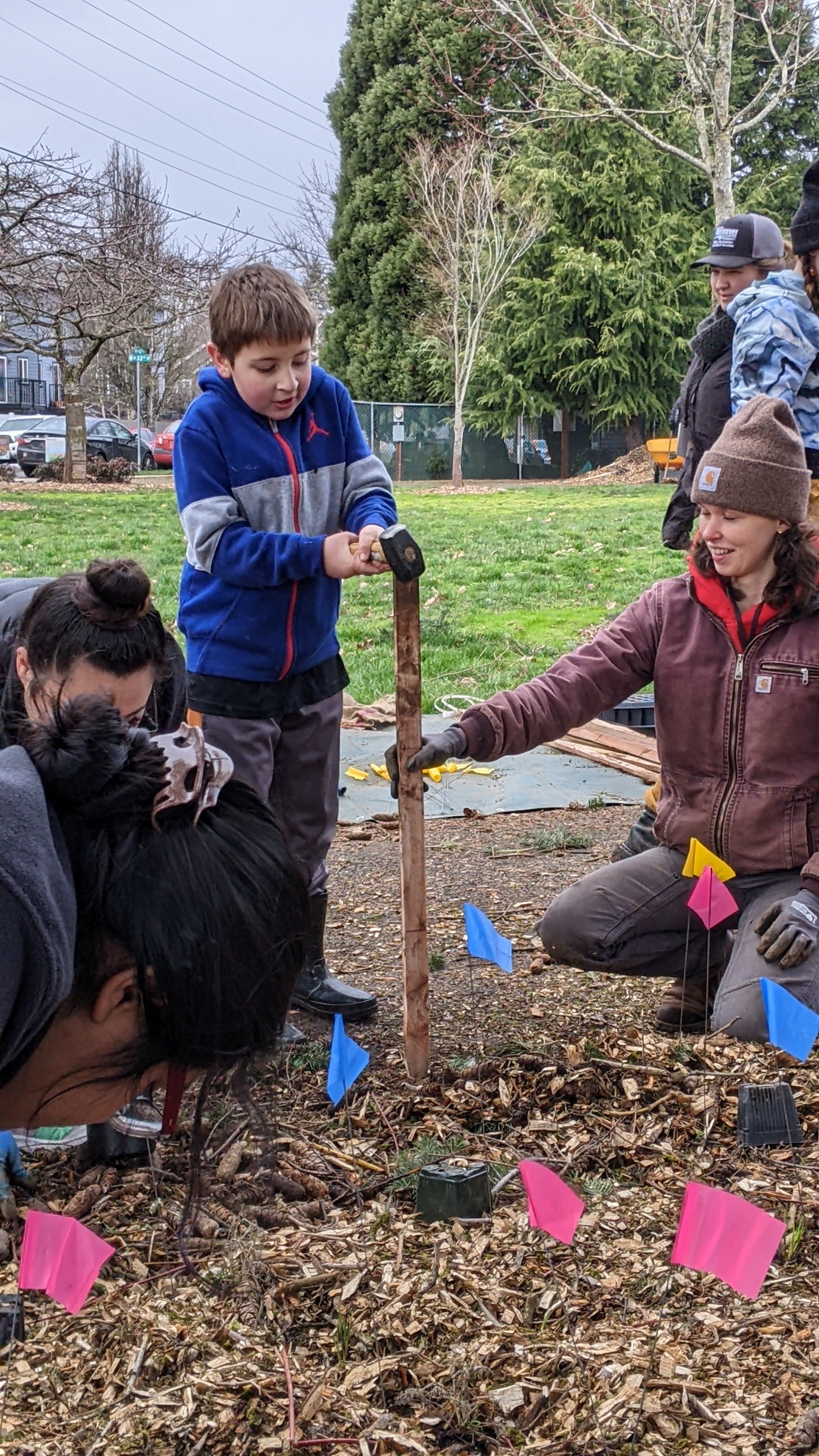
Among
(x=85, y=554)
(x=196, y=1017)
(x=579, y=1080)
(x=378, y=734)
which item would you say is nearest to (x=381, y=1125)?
(x=579, y=1080)

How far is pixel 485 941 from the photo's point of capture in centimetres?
257

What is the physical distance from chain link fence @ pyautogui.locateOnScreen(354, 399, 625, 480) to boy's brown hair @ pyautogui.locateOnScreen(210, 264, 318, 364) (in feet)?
80.2

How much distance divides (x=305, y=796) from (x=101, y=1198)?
1.26 meters

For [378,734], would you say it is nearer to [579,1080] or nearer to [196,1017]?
[579,1080]

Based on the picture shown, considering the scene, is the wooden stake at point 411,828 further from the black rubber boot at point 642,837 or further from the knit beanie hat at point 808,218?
the knit beanie hat at point 808,218

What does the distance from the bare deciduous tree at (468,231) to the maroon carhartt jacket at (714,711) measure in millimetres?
22764

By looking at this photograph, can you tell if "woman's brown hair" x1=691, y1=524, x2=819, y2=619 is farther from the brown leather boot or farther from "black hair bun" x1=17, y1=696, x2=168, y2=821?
"black hair bun" x1=17, y1=696, x2=168, y2=821

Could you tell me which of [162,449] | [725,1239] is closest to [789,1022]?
[725,1239]

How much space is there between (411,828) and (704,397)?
3044mm

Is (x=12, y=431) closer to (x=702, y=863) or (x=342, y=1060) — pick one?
(x=702, y=863)

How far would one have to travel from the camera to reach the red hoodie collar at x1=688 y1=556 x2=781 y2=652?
9.78ft

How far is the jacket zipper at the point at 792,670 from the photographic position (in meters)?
2.95

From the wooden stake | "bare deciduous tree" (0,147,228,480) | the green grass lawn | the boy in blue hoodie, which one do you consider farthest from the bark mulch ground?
"bare deciduous tree" (0,147,228,480)

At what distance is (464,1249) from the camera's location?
2127 millimetres
